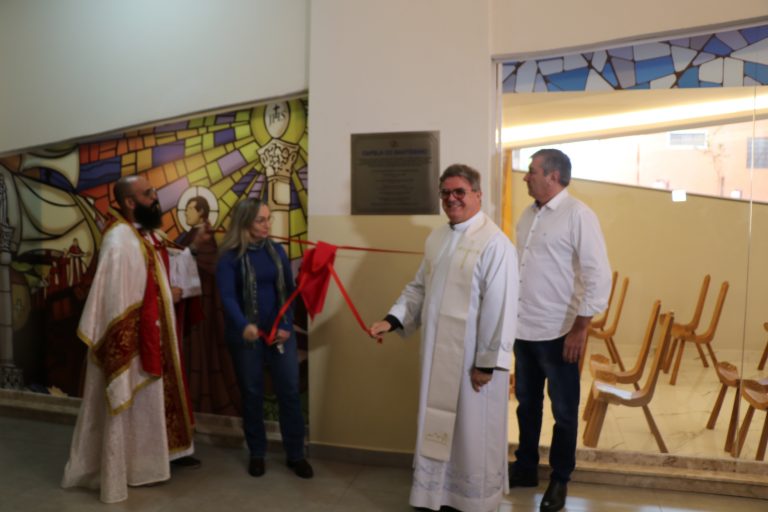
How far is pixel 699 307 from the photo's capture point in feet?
11.6

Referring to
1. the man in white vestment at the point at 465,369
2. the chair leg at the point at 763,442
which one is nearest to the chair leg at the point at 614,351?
the chair leg at the point at 763,442

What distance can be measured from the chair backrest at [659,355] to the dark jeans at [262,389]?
181 cm

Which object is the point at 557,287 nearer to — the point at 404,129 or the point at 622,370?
the point at 622,370

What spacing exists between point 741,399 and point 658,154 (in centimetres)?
133

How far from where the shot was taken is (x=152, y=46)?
167 inches

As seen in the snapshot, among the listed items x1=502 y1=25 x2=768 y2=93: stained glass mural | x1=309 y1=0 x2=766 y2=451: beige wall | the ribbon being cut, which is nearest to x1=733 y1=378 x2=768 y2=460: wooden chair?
x1=309 y1=0 x2=766 y2=451: beige wall

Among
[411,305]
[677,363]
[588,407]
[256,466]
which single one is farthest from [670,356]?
[256,466]

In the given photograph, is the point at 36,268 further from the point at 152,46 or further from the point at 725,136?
the point at 725,136

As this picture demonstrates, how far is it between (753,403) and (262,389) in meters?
2.52

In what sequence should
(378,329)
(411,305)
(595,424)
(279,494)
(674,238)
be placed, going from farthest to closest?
(595,424), (674,238), (279,494), (411,305), (378,329)

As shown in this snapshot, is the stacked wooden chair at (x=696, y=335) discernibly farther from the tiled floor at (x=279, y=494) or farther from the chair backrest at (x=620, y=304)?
the tiled floor at (x=279, y=494)

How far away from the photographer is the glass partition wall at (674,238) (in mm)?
3408

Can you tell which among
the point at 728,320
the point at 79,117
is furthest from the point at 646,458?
the point at 79,117

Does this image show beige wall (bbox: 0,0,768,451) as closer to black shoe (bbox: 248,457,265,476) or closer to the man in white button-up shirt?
black shoe (bbox: 248,457,265,476)
